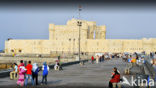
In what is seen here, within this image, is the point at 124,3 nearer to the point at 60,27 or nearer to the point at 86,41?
the point at 86,41

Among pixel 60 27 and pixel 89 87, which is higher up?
pixel 60 27

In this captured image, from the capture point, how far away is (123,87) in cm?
1059

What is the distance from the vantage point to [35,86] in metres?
10.6

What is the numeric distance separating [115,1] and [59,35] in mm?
103289

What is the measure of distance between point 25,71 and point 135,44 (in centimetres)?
8197

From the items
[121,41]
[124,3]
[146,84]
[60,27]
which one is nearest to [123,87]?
[146,84]

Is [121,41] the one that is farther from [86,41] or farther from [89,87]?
[89,87]

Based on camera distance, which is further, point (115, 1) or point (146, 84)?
point (146, 84)

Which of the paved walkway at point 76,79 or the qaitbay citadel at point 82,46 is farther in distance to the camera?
the qaitbay citadel at point 82,46

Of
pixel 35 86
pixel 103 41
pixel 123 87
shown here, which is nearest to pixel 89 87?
pixel 123 87

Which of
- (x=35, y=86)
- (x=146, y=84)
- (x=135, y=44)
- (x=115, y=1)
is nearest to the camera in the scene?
(x=115, y=1)

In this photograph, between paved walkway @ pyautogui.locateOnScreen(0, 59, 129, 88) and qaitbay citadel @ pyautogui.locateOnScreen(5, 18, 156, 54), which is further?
qaitbay citadel @ pyautogui.locateOnScreen(5, 18, 156, 54)

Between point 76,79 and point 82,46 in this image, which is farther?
point 82,46

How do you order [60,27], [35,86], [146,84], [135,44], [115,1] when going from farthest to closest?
[60,27] → [135,44] → [35,86] → [146,84] → [115,1]
